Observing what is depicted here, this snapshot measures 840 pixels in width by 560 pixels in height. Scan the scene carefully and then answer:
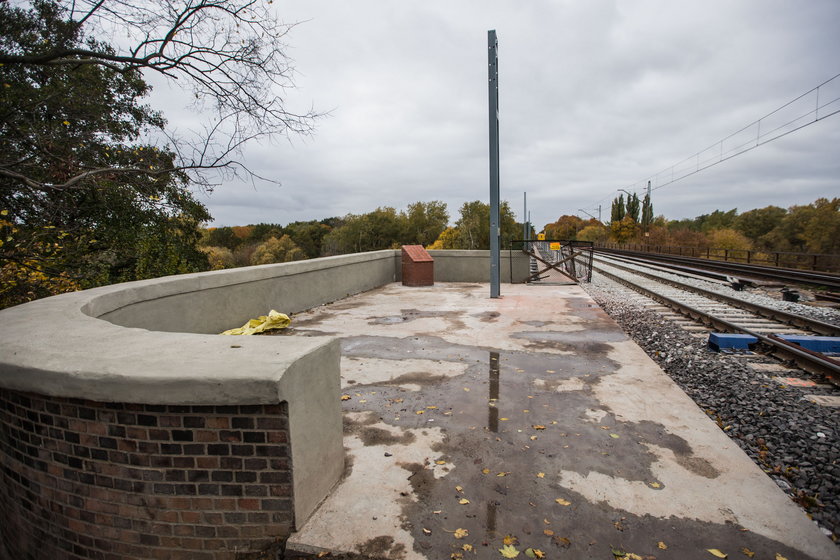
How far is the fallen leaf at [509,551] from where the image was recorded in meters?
2.18

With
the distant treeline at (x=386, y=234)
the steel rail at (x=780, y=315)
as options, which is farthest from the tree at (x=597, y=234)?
the steel rail at (x=780, y=315)

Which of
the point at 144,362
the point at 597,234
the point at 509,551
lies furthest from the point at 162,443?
the point at 597,234

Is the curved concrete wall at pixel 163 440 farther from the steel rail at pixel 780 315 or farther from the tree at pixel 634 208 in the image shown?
the tree at pixel 634 208

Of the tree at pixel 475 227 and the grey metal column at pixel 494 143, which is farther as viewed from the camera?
the tree at pixel 475 227

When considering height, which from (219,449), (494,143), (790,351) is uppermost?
(494,143)

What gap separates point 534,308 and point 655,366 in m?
4.16

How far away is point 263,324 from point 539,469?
499 centimetres

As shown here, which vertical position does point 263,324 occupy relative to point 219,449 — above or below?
below

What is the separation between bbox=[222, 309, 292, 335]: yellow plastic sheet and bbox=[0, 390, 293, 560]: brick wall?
4062 mm

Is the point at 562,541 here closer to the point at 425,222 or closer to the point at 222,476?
the point at 222,476

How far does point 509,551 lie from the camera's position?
2.21 meters

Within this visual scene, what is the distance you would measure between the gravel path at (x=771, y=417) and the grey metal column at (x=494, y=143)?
4105mm

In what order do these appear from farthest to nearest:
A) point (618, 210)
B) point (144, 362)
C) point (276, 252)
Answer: point (276, 252) < point (618, 210) < point (144, 362)

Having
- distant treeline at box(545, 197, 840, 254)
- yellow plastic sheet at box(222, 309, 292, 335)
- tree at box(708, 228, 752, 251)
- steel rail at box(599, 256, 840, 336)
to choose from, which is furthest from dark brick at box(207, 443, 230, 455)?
tree at box(708, 228, 752, 251)
